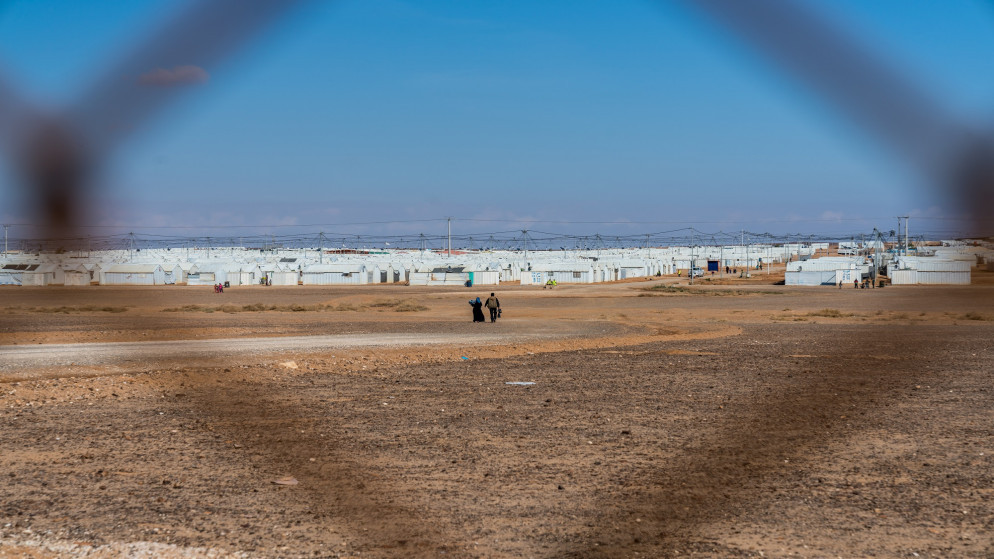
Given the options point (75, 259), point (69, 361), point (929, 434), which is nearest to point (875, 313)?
point (929, 434)

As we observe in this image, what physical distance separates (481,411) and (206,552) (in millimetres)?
8411

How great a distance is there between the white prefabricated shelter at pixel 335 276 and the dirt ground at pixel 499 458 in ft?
305

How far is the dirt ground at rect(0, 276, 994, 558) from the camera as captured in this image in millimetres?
7598

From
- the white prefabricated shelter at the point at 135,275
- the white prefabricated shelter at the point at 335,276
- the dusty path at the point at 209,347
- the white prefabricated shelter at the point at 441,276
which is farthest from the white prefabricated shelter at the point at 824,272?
the white prefabricated shelter at the point at 135,275

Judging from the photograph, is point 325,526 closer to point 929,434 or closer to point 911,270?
point 929,434

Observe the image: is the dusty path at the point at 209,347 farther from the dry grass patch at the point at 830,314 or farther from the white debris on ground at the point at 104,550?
the dry grass patch at the point at 830,314

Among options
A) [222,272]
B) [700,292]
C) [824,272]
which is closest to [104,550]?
[700,292]

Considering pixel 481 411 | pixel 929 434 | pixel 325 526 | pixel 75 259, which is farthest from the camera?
pixel 481 411

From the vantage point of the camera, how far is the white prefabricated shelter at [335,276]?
380 ft

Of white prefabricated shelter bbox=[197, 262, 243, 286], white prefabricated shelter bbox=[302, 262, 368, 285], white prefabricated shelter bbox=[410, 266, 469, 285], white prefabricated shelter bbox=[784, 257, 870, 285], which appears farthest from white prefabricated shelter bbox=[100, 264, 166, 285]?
white prefabricated shelter bbox=[784, 257, 870, 285]

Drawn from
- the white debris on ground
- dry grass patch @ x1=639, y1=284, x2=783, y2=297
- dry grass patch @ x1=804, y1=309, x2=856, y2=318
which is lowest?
dry grass patch @ x1=639, y1=284, x2=783, y2=297

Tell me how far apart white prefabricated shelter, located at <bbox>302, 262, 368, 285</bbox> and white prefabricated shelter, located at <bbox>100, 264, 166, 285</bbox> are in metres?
18.4

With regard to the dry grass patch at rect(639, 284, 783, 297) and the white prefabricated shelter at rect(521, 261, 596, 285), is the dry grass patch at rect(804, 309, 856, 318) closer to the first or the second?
the dry grass patch at rect(639, 284, 783, 297)

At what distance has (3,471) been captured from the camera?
10.4 metres
